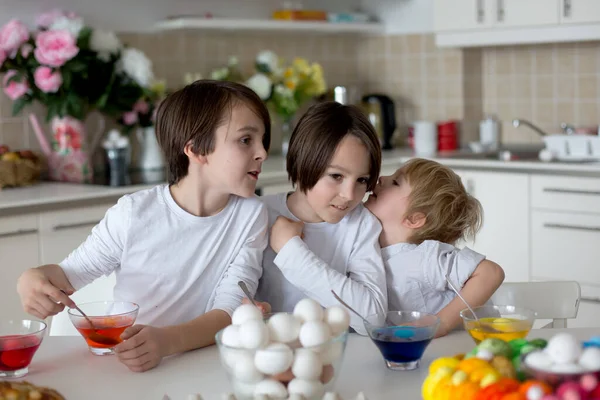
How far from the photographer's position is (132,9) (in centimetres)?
409

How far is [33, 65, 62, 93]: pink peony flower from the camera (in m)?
3.49

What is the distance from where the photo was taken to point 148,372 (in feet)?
4.68

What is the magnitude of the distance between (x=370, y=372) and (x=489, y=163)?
2.73 m

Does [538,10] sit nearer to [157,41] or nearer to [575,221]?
[575,221]

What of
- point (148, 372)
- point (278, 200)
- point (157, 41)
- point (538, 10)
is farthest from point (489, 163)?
point (148, 372)

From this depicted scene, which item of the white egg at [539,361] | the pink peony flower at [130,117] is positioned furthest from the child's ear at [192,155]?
the pink peony flower at [130,117]

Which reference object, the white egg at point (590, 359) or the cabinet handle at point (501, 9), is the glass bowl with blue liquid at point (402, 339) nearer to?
the white egg at point (590, 359)

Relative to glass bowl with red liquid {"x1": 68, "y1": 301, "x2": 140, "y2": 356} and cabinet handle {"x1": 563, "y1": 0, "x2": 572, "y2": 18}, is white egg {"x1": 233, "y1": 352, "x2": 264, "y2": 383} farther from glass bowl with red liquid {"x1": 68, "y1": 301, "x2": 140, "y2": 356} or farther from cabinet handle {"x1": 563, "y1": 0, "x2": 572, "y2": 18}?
cabinet handle {"x1": 563, "y1": 0, "x2": 572, "y2": 18}

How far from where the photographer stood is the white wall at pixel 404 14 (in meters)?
4.76

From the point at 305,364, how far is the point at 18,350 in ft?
1.68

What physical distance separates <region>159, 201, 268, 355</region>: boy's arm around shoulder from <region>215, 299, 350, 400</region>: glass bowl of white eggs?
1.12 ft

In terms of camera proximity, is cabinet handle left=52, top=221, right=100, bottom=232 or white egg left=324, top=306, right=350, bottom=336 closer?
white egg left=324, top=306, right=350, bottom=336

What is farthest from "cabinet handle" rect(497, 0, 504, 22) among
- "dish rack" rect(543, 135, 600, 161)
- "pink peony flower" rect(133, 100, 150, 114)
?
"pink peony flower" rect(133, 100, 150, 114)

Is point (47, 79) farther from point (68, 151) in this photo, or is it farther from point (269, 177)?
point (269, 177)
